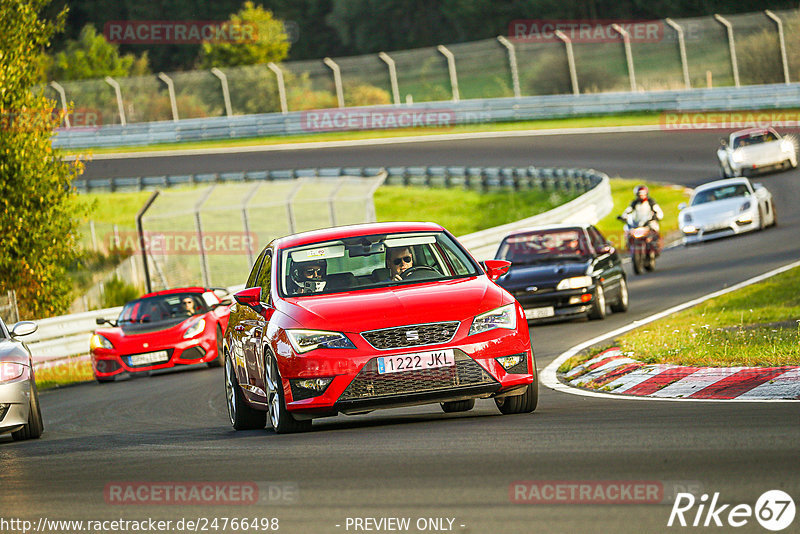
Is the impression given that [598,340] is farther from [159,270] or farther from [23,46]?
[159,270]

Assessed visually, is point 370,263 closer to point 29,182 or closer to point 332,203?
point 29,182

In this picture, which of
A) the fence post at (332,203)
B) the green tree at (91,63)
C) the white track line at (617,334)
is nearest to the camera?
the white track line at (617,334)

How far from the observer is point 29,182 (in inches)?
1006

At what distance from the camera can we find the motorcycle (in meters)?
24.9

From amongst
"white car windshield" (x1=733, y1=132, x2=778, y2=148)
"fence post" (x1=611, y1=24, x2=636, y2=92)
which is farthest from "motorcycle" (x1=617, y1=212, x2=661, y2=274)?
"fence post" (x1=611, y1=24, x2=636, y2=92)

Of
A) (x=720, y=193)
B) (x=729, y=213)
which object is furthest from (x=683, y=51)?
(x=729, y=213)

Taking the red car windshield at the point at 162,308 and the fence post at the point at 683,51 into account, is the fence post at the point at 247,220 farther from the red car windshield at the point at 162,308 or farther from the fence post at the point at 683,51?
the fence post at the point at 683,51

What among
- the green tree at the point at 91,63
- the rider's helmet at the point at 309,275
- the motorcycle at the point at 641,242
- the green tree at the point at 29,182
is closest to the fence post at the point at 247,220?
the green tree at the point at 29,182

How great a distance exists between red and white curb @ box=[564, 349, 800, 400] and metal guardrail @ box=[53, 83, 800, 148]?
120 ft

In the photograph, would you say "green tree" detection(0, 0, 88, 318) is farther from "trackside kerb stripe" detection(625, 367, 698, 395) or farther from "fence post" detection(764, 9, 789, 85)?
"fence post" detection(764, 9, 789, 85)

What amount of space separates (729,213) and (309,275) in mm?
20001

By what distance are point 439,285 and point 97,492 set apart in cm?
310

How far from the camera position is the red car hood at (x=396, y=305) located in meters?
9.16

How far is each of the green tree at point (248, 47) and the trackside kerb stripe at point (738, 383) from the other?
69075mm
